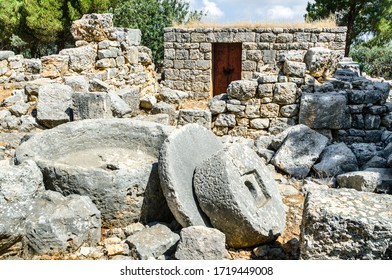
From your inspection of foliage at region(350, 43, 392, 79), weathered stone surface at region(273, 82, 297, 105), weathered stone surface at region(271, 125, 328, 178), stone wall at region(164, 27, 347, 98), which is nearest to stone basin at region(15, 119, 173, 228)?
weathered stone surface at region(271, 125, 328, 178)

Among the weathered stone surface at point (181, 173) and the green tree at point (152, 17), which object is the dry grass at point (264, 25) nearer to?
the green tree at point (152, 17)

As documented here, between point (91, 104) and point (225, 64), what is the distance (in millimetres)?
7808

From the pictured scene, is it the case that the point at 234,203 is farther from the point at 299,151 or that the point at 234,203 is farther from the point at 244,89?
the point at 244,89

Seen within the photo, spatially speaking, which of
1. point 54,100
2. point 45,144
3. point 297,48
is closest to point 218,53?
point 297,48

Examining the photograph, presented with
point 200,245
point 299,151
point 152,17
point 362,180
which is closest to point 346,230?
point 200,245

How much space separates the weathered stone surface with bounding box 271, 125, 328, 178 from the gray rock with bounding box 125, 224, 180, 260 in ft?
8.26

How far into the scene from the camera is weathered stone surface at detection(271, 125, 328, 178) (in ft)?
18.2

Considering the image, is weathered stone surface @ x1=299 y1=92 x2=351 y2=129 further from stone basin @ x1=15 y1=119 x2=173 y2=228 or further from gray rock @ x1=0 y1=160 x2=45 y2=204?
gray rock @ x1=0 y1=160 x2=45 y2=204

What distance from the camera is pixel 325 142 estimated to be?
584cm

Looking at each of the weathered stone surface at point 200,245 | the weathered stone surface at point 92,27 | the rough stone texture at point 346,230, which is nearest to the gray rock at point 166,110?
the weathered stone surface at point 92,27

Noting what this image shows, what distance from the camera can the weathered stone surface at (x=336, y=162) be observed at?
5.35 m

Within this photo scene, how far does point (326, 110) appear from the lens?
21.2ft

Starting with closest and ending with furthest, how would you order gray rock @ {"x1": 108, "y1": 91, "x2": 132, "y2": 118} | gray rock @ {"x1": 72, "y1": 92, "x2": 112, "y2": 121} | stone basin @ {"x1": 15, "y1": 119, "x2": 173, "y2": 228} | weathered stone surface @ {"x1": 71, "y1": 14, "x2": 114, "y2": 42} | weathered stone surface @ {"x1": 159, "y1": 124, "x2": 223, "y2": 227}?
weathered stone surface @ {"x1": 159, "y1": 124, "x2": 223, "y2": 227} < stone basin @ {"x1": 15, "y1": 119, "x2": 173, "y2": 228} < gray rock @ {"x1": 72, "y1": 92, "x2": 112, "y2": 121} < gray rock @ {"x1": 108, "y1": 91, "x2": 132, "y2": 118} < weathered stone surface @ {"x1": 71, "y1": 14, "x2": 114, "y2": 42}

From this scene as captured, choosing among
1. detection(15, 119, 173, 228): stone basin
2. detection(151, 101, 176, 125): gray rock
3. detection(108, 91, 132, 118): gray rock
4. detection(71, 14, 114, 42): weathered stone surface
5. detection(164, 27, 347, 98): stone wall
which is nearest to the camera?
detection(15, 119, 173, 228): stone basin
